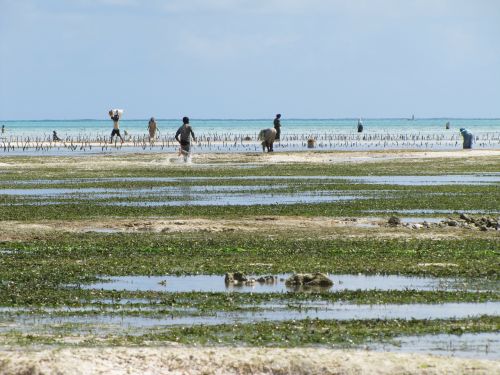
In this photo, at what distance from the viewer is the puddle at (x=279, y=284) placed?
Result: 1609cm

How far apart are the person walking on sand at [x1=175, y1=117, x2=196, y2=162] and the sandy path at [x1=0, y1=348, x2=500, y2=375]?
33.0m

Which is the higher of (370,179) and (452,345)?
(370,179)

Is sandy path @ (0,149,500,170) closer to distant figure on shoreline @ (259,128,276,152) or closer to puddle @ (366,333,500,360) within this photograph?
distant figure on shoreline @ (259,128,276,152)

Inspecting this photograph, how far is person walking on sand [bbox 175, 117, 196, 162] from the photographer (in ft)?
149

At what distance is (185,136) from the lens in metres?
46.7

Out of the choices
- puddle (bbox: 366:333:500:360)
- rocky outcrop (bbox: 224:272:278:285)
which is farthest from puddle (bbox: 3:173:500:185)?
puddle (bbox: 366:333:500:360)

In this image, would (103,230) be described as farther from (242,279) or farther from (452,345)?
(452,345)

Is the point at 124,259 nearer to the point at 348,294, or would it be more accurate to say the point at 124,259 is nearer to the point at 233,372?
the point at 348,294

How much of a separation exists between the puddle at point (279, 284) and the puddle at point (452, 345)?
3.08 metres

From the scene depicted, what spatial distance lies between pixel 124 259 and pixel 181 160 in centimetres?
3461

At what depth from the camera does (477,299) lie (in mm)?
15125

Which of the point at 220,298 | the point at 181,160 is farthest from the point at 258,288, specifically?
the point at 181,160

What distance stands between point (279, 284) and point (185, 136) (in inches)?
1199

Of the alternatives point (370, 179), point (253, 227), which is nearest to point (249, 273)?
point (253, 227)
